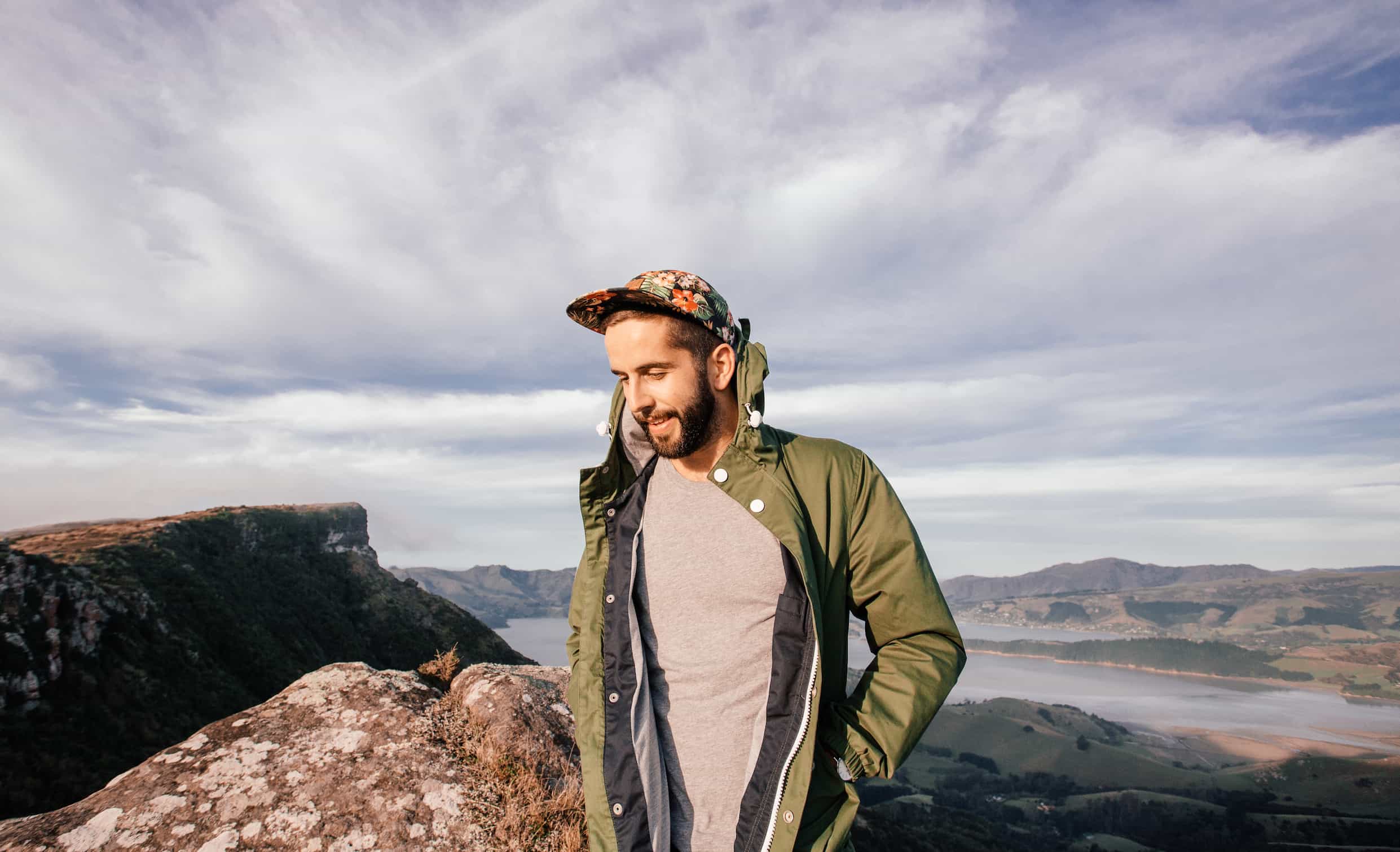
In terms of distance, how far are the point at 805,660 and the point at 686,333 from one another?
1.10m

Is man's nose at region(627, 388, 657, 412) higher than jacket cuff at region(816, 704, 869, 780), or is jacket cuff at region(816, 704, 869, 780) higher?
man's nose at region(627, 388, 657, 412)

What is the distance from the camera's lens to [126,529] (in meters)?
45.1

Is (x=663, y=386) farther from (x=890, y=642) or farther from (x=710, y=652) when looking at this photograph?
(x=890, y=642)

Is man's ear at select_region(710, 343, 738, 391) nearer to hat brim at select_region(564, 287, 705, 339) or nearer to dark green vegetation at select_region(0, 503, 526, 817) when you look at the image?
hat brim at select_region(564, 287, 705, 339)

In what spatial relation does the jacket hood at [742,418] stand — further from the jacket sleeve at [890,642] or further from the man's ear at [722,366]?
the jacket sleeve at [890,642]

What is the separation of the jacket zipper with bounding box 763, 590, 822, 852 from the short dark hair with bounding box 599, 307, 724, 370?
0.88 meters

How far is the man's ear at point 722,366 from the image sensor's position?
2443 millimetres

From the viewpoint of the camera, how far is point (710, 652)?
2256mm

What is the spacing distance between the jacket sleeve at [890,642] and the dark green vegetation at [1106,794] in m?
85.4

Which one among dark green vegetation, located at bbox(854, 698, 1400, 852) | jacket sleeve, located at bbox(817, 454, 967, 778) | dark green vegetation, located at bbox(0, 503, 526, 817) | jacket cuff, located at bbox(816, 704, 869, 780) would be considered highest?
jacket sleeve, located at bbox(817, 454, 967, 778)

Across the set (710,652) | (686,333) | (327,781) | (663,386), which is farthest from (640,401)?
(327,781)

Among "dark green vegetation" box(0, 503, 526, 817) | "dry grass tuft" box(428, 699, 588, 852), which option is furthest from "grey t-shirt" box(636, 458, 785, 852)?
"dark green vegetation" box(0, 503, 526, 817)

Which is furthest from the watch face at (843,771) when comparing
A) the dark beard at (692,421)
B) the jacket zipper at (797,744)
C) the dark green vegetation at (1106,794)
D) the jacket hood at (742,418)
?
the dark green vegetation at (1106,794)

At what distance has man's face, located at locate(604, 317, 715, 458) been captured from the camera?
2.34m
